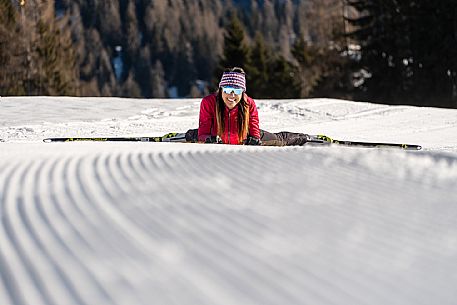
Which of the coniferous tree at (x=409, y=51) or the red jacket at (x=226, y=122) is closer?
the red jacket at (x=226, y=122)

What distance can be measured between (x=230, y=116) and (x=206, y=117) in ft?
0.76

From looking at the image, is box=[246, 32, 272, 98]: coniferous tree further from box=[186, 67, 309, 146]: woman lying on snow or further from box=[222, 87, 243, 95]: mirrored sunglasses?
box=[222, 87, 243, 95]: mirrored sunglasses

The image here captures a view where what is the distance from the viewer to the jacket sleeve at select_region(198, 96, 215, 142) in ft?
15.2

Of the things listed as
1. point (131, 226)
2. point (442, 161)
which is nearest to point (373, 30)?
point (442, 161)

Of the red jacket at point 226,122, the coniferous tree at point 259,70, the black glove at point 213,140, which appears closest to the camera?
the black glove at point 213,140

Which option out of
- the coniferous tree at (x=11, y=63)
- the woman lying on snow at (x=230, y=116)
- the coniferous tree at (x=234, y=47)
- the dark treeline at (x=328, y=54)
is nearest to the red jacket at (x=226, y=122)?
the woman lying on snow at (x=230, y=116)

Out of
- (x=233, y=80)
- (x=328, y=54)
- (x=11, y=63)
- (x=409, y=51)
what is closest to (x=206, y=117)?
(x=233, y=80)

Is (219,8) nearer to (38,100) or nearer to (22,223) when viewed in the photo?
(38,100)

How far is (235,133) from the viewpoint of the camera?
14.9 feet

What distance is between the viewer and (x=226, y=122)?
456cm

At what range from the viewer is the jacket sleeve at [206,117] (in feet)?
15.2

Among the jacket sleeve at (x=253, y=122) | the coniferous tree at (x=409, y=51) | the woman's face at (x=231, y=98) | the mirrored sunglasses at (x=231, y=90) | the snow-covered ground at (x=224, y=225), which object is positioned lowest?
the snow-covered ground at (x=224, y=225)

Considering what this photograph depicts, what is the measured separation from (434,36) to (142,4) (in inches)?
2439

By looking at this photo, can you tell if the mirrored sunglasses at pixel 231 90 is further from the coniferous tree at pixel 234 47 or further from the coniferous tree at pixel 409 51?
the coniferous tree at pixel 234 47
